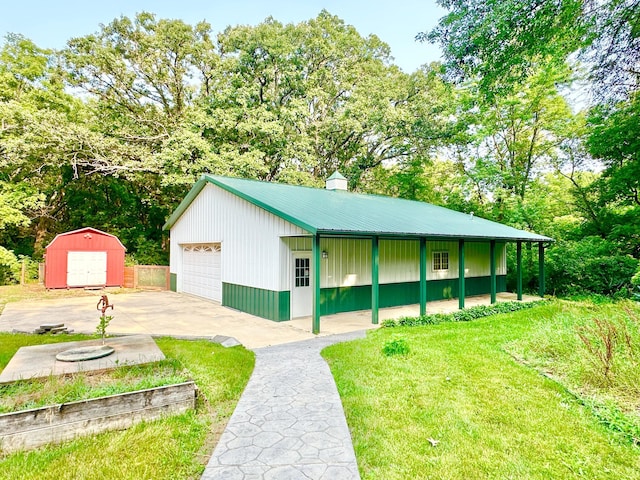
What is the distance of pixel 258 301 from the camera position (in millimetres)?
9711

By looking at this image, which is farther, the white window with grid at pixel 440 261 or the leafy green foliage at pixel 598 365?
the white window with grid at pixel 440 261

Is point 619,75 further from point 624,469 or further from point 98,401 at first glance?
point 98,401

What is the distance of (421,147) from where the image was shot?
2253 centimetres

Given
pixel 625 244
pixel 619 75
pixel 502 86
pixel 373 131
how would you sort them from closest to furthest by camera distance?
pixel 502 86
pixel 619 75
pixel 625 244
pixel 373 131

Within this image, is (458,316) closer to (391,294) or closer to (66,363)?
(391,294)

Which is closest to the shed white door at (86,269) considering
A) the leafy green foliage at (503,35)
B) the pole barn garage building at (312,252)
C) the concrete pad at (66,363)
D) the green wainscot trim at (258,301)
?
the pole barn garage building at (312,252)

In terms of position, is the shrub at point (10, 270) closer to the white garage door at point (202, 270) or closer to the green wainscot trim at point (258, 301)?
the white garage door at point (202, 270)

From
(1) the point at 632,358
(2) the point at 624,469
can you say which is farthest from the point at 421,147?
(2) the point at 624,469

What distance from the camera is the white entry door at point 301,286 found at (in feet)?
30.8

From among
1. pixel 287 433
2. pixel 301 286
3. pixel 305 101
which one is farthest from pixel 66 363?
pixel 305 101

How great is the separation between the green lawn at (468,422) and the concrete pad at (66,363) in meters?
2.52

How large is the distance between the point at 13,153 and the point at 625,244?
25.0 meters

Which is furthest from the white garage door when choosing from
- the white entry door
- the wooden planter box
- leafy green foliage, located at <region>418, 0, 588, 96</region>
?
leafy green foliage, located at <region>418, 0, 588, 96</region>

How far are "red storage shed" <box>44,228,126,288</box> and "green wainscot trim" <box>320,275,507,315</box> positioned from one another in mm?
10947
